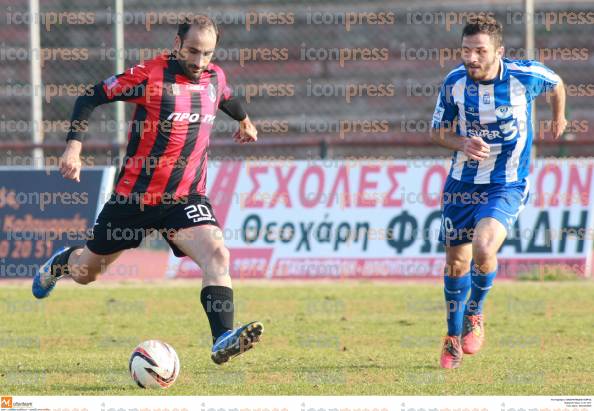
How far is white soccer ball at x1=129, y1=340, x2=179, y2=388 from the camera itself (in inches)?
255

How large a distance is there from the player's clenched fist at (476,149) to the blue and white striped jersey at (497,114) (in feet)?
0.99

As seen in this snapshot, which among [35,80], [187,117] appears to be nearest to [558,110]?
[187,117]

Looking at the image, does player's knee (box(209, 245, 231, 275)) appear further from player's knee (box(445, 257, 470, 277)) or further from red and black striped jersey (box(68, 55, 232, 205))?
player's knee (box(445, 257, 470, 277))

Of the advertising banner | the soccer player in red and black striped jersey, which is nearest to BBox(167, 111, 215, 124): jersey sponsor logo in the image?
the soccer player in red and black striped jersey

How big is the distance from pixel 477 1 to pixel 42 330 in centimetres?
1041

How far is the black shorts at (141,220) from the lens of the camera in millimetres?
7160

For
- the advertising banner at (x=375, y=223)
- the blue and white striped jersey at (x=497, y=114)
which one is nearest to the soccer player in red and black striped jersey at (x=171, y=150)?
the blue and white striped jersey at (x=497, y=114)

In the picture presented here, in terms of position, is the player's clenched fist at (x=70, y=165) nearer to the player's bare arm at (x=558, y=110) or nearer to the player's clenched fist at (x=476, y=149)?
the player's clenched fist at (x=476, y=149)

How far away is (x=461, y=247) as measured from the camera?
780 cm

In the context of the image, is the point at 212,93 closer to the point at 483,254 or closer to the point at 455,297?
the point at 483,254

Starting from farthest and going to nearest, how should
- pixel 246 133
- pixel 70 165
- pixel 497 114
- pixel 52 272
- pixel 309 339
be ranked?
pixel 309 339 → pixel 52 272 → pixel 246 133 → pixel 497 114 → pixel 70 165

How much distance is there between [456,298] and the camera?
789cm

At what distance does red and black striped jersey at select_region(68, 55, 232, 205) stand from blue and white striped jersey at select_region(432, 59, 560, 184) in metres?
1.61

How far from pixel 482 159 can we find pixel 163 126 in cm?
203
